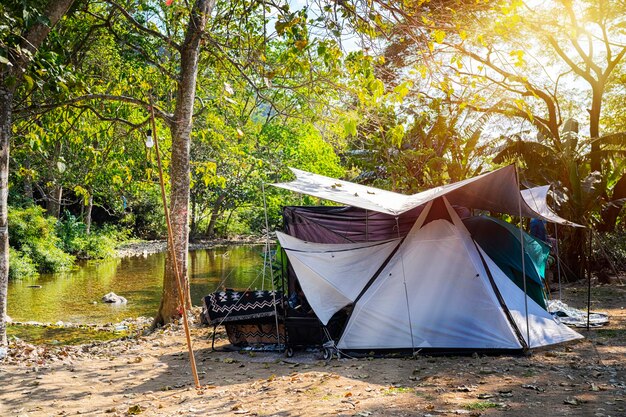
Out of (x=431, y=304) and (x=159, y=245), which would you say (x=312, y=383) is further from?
(x=159, y=245)

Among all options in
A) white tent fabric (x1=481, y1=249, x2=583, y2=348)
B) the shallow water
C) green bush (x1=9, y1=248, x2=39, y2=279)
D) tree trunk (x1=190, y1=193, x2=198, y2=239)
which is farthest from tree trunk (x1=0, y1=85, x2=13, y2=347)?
tree trunk (x1=190, y1=193, x2=198, y2=239)

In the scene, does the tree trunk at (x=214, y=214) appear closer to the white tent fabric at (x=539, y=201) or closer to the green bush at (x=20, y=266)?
the green bush at (x=20, y=266)

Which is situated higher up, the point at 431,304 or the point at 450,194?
the point at 450,194

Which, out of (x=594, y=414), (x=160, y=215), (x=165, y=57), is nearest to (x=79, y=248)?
(x=160, y=215)

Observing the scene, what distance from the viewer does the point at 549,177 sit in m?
14.3

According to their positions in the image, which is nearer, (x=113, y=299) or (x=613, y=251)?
(x=613, y=251)

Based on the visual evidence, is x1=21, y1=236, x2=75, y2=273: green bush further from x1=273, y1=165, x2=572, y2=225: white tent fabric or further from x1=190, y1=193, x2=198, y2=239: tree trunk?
x1=273, y1=165, x2=572, y2=225: white tent fabric

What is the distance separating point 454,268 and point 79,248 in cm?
2091

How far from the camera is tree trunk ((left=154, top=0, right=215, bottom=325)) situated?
9.05 meters

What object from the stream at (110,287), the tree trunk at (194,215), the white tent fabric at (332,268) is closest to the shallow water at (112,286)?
the stream at (110,287)

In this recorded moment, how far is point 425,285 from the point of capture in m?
7.36

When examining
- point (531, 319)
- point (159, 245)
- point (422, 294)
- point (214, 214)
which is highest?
point (214, 214)

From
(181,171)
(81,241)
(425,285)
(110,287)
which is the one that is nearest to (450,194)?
(425,285)

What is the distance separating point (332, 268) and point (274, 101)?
14.7 feet
